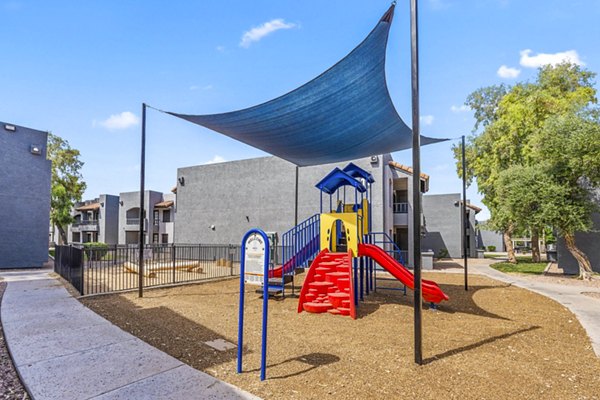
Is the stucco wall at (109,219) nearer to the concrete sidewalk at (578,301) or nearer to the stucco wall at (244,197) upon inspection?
the stucco wall at (244,197)

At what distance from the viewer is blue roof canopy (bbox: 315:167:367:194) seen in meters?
9.70

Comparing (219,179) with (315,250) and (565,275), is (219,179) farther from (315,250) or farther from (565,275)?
(565,275)

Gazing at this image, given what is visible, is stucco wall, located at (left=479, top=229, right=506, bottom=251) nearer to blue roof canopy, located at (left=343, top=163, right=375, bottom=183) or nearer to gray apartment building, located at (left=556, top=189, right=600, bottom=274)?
gray apartment building, located at (left=556, top=189, right=600, bottom=274)

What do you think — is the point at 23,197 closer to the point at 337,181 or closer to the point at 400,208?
→ the point at 337,181

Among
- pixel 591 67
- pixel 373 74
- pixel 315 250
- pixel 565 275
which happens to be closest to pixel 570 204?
pixel 565 275

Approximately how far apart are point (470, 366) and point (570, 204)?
12920mm

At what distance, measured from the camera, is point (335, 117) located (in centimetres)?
752

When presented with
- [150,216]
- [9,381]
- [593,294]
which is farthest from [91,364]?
[150,216]

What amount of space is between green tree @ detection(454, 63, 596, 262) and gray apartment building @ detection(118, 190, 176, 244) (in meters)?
26.6

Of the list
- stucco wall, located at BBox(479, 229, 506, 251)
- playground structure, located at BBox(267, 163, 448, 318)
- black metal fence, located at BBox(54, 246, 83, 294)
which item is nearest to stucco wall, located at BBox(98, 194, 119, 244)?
black metal fence, located at BBox(54, 246, 83, 294)

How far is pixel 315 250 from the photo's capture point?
10.0m

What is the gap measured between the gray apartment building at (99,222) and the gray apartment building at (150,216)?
4.51 feet

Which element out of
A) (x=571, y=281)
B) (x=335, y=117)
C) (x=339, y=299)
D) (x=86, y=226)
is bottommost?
(x=571, y=281)

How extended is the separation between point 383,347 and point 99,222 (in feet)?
132
